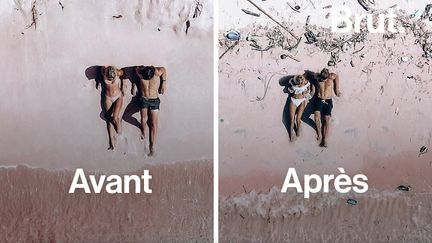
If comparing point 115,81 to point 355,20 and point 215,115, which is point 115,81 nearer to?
point 215,115

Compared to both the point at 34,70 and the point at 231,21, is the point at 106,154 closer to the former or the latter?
the point at 34,70

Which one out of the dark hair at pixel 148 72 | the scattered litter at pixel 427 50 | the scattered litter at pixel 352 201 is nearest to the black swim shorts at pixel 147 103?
the dark hair at pixel 148 72

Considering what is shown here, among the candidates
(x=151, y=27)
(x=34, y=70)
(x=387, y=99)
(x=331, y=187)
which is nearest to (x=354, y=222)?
(x=331, y=187)

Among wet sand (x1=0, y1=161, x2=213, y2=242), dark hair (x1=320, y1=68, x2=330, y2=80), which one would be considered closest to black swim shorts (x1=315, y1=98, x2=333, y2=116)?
dark hair (x1=320, y1=68, x2=330, y2=80)

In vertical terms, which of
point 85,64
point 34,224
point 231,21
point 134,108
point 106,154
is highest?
point 231,21

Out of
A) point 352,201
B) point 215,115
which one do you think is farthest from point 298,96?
point 352,201

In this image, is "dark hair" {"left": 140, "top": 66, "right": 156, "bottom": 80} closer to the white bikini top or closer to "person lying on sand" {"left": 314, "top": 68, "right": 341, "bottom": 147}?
the white bikini top
